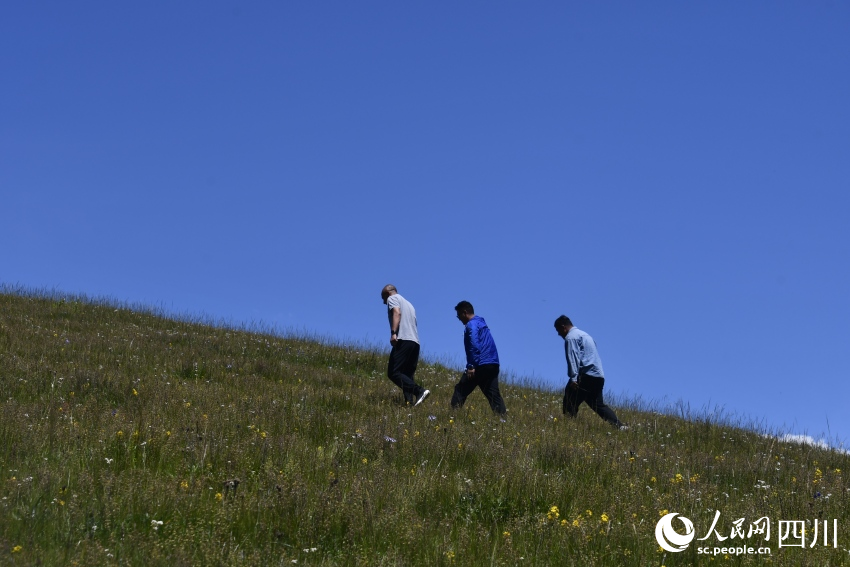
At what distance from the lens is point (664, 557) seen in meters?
4.95

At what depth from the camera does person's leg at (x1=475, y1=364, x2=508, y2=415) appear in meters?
11.8

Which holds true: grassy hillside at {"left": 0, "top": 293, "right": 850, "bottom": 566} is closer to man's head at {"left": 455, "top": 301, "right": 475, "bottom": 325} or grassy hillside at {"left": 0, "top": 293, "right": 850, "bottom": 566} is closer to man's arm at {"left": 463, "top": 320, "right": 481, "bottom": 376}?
man's arm at {"left": 463, "top": 320, "right": 481, "bottom": 376}

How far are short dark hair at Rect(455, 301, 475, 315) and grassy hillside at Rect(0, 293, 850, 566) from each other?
1.50m

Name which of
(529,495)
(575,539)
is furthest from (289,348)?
(575,539)

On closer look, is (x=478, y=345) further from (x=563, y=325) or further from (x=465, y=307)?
(x=563, y=325)

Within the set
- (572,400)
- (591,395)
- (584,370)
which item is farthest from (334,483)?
(572,400)

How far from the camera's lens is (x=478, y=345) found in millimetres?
11828

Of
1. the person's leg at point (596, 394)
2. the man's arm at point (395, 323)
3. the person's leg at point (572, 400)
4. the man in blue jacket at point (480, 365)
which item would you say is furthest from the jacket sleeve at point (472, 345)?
the person's leg at point (596, 394)

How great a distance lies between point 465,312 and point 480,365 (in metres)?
0.87

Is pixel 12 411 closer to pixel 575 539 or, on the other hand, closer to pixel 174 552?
pixel 174 552

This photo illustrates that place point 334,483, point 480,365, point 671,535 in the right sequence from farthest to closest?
point 480,365
point 334,483
point 671,535

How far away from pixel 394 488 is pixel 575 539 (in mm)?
1450

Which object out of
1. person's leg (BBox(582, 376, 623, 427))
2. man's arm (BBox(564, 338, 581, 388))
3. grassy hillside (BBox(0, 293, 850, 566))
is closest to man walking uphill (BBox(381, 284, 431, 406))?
grassy hillside (BBox(0, 293, 850, 566))

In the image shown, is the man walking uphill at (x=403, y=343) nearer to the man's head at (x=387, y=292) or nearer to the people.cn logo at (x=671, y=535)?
the man's head at (x=387, y=292)
